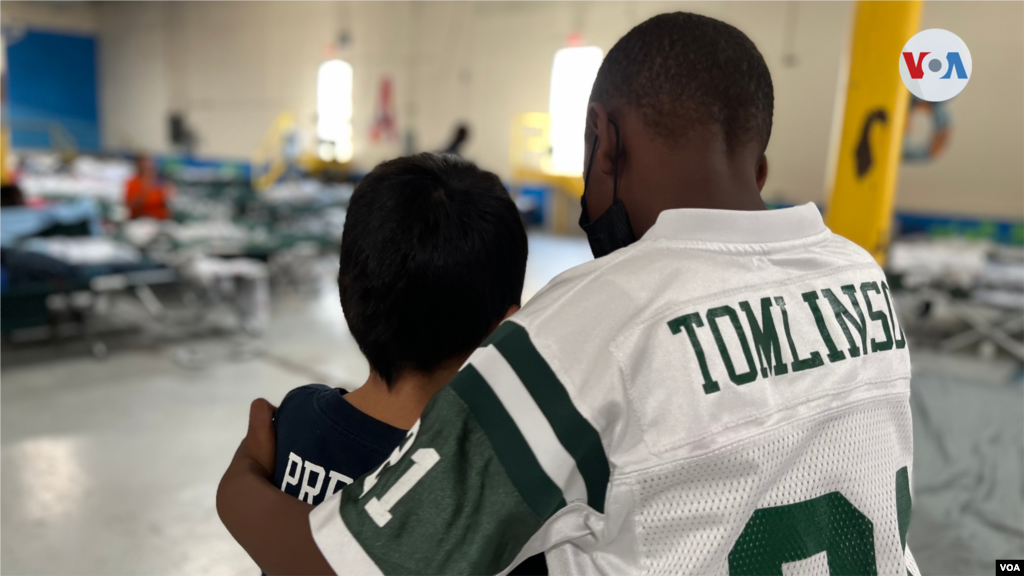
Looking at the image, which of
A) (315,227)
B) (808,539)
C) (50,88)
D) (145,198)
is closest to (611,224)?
(808,539)

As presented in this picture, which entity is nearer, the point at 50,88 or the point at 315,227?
the point at 315,227

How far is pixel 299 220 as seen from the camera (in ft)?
29.2

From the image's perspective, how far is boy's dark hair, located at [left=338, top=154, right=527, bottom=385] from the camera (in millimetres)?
912

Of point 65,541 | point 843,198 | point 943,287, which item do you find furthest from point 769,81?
point 943,287

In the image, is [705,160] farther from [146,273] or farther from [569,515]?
[146,273]

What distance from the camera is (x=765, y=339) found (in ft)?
2.37

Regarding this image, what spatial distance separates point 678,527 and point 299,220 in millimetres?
8726

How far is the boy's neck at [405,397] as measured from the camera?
976mm

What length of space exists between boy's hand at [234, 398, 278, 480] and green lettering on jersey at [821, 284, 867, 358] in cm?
73

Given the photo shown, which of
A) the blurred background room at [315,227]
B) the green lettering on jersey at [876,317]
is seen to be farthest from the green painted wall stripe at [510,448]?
the blurred background room at [315,227]

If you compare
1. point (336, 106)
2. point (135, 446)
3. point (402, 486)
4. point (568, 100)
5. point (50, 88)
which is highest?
point (50, 88)

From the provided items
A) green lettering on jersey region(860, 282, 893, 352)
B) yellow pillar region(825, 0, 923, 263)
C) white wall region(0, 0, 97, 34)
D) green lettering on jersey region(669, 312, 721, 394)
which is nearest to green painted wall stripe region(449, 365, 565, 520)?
green lettering on jersey region(669, 312, 721, 394)

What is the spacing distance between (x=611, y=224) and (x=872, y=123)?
2.36 meters

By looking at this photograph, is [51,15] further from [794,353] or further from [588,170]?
[794,353]
